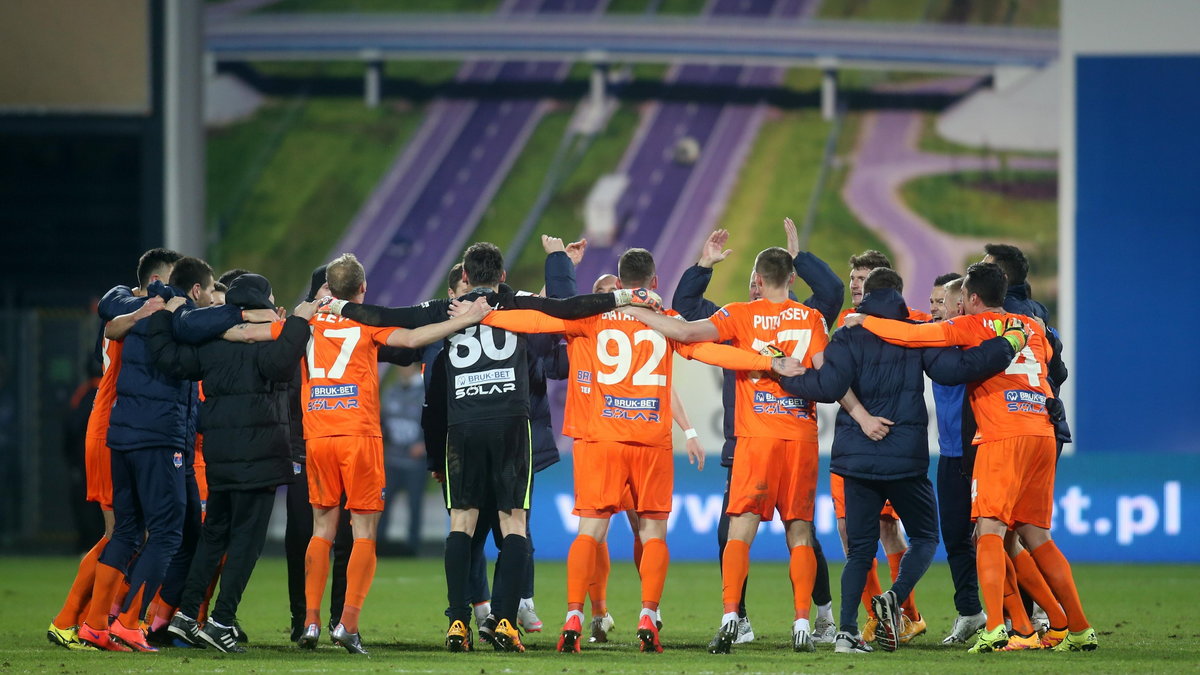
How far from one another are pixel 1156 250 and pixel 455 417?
13877mm

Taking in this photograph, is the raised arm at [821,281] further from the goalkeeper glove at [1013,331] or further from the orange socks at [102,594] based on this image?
the orange socks at [102,594]

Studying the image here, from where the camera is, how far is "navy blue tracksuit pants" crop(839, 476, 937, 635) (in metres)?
8.30

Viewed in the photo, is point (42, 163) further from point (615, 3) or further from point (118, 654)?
point (118, 654)

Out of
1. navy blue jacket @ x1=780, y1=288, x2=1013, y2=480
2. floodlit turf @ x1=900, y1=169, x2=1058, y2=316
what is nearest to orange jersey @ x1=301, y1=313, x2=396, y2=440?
navy blue jacket @ x1=780, y1=288, x2=1013, y2=480

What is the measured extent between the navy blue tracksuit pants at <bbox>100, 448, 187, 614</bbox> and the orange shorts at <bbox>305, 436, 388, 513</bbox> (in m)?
0.87

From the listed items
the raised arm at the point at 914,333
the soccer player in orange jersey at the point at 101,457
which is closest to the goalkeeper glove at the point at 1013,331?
the raised arm at the point at 914,333

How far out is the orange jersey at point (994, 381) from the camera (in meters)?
8.33

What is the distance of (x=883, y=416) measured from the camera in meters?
8.46

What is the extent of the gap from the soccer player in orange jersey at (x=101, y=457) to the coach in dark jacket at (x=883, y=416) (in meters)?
3.88

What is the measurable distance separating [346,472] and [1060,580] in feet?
13.1

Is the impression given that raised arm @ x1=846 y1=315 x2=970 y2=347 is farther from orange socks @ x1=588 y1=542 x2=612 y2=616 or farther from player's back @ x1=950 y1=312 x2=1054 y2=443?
orange socks @ x1=588 y1=542 x2=612 y2=616

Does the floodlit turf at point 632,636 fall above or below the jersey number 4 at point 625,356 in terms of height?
below

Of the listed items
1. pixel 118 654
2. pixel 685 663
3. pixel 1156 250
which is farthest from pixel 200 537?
pixel 1156 250

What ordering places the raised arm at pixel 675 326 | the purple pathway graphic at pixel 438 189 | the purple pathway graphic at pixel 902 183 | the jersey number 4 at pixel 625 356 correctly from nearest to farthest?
the raised arm at pixel 675 326, the jersey number 4 at pixel 625 356, the purple pathway graphic at pixel 902 183, the purple pathway graphic at pixel 438 189
